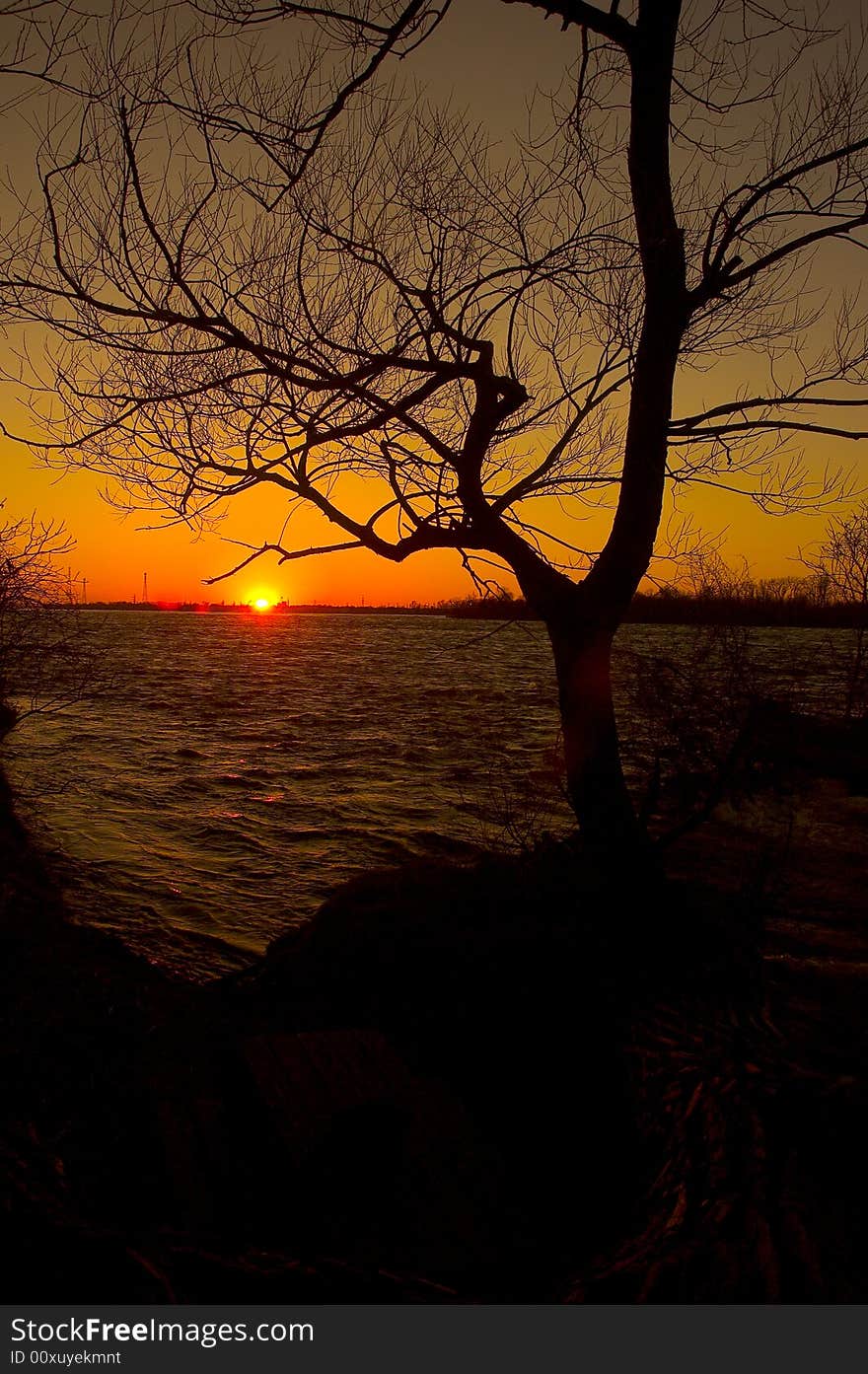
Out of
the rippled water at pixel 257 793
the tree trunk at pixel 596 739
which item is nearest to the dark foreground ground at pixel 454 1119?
the tree trunk at pixel 596 739

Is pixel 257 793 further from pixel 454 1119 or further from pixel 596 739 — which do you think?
pixel 454 1119

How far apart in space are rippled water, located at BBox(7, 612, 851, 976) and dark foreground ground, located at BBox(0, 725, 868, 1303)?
7.34 feet

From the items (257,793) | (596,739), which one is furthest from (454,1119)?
(257,793)

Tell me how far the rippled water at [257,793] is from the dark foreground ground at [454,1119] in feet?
7.34

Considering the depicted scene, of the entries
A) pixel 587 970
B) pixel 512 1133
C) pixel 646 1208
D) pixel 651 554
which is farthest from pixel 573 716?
pixel 646 1208

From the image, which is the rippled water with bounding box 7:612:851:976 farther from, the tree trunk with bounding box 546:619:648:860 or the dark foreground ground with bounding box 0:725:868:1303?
the dark foreground ground with bounding box 0:725:868:1303

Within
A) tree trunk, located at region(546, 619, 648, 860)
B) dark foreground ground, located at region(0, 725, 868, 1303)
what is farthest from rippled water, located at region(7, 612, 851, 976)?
dark foreground ground, located at region(0, 725, 868, 1303)

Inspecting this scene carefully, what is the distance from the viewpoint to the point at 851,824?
10180 mm

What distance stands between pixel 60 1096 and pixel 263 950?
4.43 metres

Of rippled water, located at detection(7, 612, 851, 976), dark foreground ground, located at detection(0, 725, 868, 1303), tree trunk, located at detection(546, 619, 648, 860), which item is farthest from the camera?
rippled water, located at detection(7, 612, 851, 976)

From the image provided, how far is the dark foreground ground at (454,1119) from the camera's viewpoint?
2.32m

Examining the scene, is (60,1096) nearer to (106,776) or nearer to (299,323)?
(299,323)

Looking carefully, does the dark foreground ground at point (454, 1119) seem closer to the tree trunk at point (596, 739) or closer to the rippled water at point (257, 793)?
the tree trunk at point (596, 739)

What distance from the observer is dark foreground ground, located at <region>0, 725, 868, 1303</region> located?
7.61 ft
